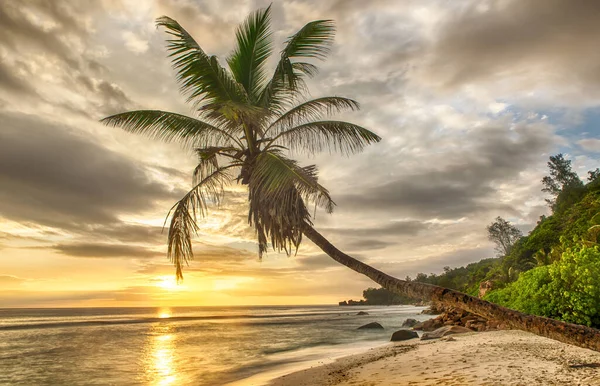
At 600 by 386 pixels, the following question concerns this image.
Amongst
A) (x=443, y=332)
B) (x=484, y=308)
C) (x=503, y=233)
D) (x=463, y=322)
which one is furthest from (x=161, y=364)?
(x=503, y=233)

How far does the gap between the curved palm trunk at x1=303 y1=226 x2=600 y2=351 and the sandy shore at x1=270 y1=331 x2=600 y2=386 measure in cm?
236

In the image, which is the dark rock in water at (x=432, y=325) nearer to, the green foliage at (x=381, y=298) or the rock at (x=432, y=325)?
the rock at (x=432, y=325)

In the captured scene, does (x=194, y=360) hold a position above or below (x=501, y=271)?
below

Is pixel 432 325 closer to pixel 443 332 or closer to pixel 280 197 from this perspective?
pixel 443 332

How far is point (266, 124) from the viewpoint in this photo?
30.3 ft

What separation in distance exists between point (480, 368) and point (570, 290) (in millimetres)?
8372

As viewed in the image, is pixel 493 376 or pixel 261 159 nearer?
pixel 493 376

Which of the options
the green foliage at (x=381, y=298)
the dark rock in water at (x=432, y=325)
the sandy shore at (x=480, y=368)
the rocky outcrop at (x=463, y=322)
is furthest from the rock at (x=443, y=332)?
the green foliage at (x=381, y=298)

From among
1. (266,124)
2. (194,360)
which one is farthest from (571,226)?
(266,124)

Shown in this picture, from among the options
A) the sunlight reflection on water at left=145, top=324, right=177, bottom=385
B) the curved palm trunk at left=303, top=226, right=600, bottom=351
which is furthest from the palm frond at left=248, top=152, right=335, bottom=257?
the sunlight reflection on water at left=145, top=324, right=177, bottom=385

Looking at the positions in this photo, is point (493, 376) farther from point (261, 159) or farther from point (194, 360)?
point (194, 360)

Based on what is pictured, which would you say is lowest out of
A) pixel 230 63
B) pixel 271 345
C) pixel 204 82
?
pixel 271 345

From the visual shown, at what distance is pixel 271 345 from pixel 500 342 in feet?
56.6

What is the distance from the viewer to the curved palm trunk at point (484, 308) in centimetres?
438
